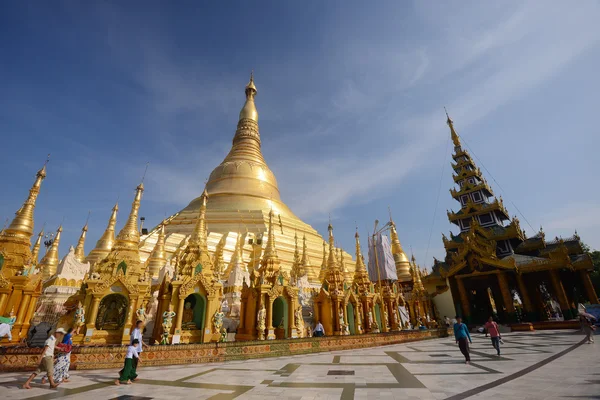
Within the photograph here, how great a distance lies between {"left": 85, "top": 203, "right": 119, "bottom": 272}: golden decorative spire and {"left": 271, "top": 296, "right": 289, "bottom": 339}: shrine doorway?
14.0m

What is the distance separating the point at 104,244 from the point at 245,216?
13791mm

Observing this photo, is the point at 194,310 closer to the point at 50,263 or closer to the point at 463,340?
the point at 463,340

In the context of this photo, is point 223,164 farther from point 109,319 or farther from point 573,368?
point 573,368

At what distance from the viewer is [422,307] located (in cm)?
2450

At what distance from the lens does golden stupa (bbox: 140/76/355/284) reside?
27531mm

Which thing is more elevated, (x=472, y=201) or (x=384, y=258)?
(x=472, y=201)

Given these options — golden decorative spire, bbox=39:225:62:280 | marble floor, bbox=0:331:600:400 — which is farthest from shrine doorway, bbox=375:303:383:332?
golden decorative spire, bbox=39:225:62:280

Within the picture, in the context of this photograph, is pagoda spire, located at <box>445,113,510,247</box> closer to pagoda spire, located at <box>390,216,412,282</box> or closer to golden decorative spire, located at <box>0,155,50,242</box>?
pagoda spire, located at <box>390,216,412,282</box>

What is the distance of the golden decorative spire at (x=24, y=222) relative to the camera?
16031mm

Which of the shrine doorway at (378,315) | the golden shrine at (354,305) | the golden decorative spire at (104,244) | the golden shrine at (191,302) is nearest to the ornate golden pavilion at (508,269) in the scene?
the golden shrine at (354,305)

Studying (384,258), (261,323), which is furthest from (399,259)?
(261,323)

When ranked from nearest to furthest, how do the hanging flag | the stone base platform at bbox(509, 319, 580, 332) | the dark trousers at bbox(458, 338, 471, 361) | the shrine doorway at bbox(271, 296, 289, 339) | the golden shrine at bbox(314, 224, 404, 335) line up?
1. the dark trousers at bbox(458, 338, 471, 361)
2. the shrine doorway at bbox(271, 296, 289, 339)
3. the golden shrine at bbox(314, 224, 404, 335)
4. the stone base platform at bbox(509, 319, 580, 332)
5. the hanging flag

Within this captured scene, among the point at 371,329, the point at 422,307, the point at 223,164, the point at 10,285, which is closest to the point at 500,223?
the point at 422,307

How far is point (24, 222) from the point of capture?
1648cm
